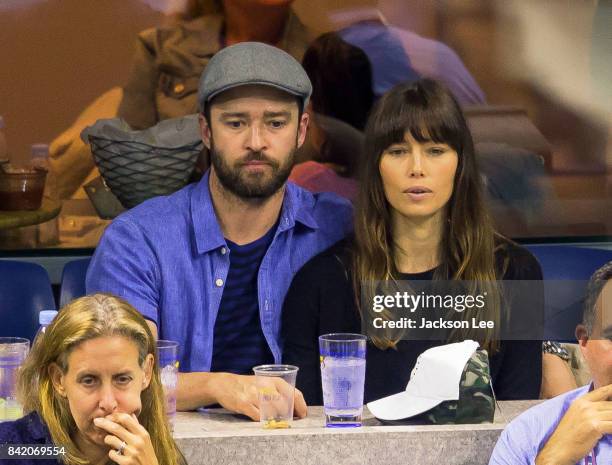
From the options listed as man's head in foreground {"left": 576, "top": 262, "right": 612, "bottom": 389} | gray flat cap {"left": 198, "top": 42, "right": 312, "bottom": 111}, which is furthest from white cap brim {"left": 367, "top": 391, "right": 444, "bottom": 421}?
gray flat cap {"left": 198, "top": 42, "right": 312, "bottom": 111}

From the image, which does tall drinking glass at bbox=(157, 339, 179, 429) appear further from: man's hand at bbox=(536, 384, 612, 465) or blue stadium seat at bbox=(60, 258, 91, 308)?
blue stadium seat at bbox=(60, 258, 91, 308)

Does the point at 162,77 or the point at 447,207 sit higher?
the point at 162,77

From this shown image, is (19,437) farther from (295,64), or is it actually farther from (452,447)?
(295,64)

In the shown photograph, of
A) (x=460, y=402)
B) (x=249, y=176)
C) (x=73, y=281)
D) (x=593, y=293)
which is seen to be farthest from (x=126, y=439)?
(x=73, y=281)

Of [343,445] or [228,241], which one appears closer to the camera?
[343,445]

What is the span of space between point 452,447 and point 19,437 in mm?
697

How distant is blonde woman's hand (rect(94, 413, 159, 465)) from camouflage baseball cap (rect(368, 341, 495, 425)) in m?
0.47

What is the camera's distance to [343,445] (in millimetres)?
2104

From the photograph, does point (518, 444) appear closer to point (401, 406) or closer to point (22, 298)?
point (401, 406)

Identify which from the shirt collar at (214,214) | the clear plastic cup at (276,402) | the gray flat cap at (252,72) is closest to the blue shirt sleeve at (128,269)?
the shirt collar at (214,214)

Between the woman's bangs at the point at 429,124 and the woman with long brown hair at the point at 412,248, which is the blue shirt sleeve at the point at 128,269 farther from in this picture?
the woman's bangs at the point at 429,124

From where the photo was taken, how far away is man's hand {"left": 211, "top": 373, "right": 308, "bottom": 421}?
223 centimetres

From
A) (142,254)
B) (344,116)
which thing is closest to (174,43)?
(344,116)

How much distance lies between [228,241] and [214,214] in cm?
7
